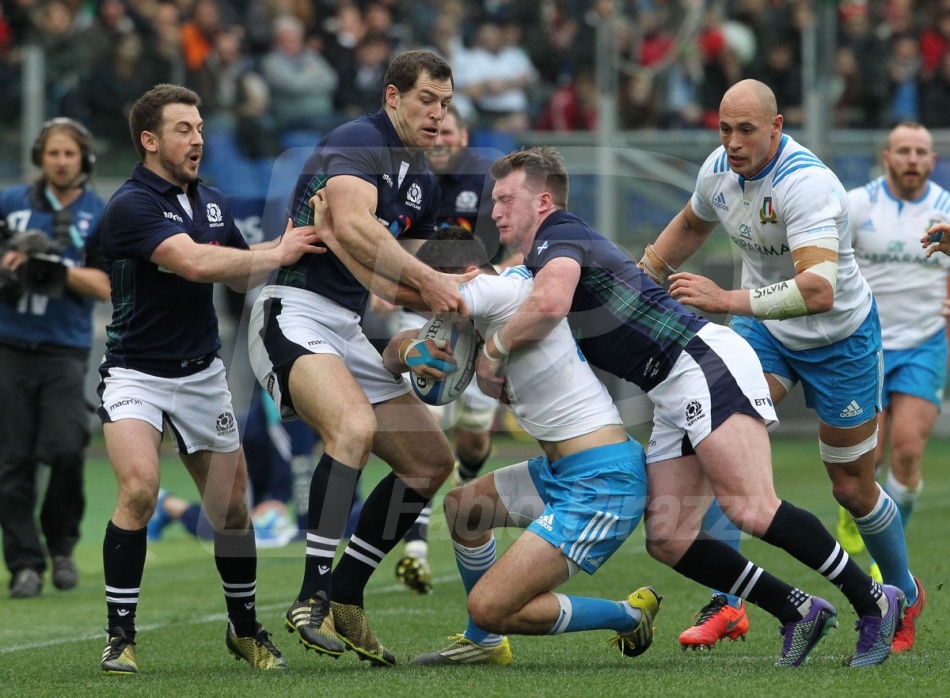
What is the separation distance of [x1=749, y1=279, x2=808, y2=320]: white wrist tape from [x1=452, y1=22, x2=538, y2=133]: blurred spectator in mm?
11514

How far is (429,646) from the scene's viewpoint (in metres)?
6.55

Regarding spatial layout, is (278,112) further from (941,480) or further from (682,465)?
(682,465)

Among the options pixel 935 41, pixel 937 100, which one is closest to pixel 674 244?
pixel 937 100

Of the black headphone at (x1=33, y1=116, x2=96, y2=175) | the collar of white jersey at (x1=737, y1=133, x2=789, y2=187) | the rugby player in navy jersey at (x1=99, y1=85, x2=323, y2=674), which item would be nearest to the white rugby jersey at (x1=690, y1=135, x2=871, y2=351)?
the collar of white jersey at (x1=737, y1=133, x2=789, y2=187)

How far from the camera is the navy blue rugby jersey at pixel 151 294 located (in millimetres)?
5984

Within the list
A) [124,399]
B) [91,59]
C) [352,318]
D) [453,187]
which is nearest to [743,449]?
[352,318]

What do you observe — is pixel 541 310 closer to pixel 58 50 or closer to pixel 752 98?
pixel 752 98

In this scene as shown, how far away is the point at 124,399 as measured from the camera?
6.01m

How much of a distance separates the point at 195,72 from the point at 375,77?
7.01 feet

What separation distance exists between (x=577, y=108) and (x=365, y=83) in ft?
8.57

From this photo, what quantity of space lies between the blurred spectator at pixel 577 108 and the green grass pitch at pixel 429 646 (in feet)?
25.2

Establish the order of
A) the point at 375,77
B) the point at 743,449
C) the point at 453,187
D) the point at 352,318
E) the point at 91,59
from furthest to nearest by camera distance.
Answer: the point at 375,77, the point at 91,59, the point at 453,187, the point at 352,318, the point at 743,449

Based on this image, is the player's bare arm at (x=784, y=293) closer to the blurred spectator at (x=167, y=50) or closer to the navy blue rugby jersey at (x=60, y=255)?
the navy blue rugby jersey at (x=60, y=255)


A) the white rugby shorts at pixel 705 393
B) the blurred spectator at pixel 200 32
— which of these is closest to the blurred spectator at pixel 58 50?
the blurred spectator at pixel 200 32
